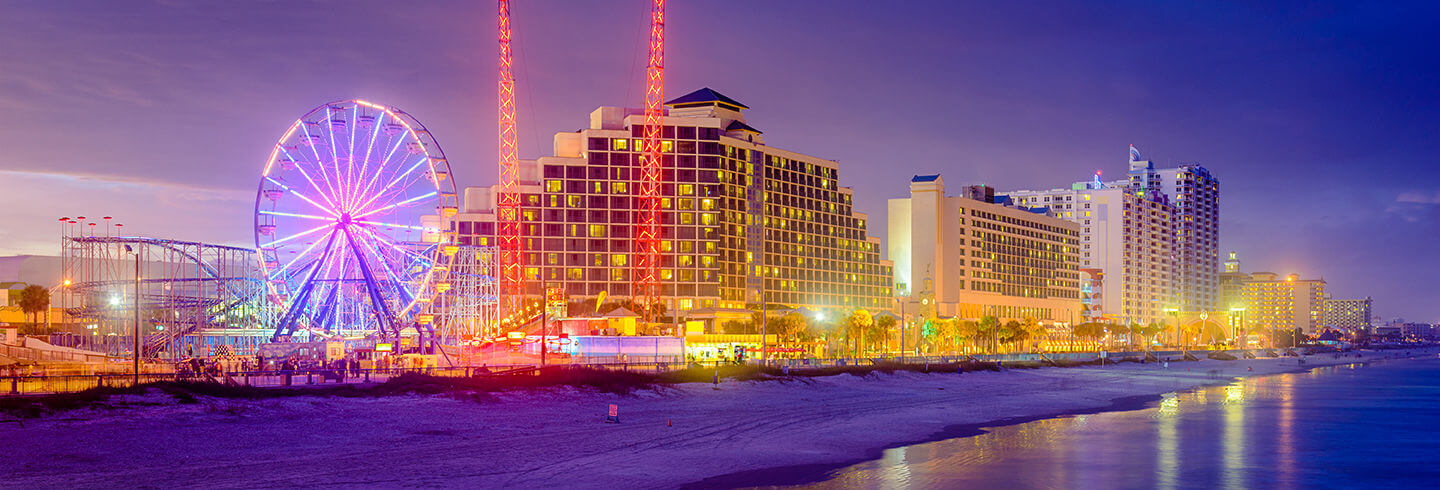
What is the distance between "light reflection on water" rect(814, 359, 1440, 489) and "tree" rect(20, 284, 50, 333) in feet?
430

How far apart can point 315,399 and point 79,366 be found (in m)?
25.2

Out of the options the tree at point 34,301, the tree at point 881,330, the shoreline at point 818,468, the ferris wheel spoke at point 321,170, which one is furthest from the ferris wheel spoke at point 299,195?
the tree at point 881,330

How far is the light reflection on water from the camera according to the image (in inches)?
1745

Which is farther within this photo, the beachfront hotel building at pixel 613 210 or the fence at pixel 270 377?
the beachfront hotel building at pixel 613 210

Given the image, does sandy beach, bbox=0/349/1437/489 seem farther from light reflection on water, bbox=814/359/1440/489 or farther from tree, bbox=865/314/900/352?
tree, bbox=865/314/900/352

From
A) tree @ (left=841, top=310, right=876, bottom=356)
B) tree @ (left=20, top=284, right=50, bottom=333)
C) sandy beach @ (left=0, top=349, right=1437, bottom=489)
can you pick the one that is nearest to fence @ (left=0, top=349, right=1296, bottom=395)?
sandy beach @ (left=0, top=349, right=1437, bottom=489)

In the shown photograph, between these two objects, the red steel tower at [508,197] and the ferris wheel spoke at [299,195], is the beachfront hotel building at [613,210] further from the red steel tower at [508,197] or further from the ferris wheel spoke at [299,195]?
the ferris wheel spoke at [299,195]

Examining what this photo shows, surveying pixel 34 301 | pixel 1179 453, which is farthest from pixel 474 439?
pixel 34 301

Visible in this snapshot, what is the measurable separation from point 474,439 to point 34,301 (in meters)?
122

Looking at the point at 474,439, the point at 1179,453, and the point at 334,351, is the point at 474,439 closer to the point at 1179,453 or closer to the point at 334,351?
the point at 1179,453

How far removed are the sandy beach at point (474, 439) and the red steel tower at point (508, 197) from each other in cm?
9102

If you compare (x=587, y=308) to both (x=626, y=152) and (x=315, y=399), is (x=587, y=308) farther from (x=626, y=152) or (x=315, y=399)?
(x=315, y=399)

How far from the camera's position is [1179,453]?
53.5 m

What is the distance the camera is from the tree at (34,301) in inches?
5659
